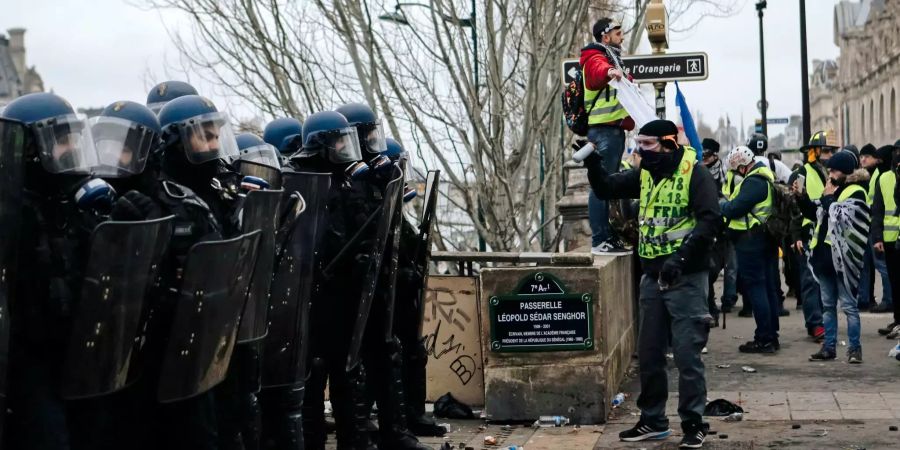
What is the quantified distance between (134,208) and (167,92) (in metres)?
2.11

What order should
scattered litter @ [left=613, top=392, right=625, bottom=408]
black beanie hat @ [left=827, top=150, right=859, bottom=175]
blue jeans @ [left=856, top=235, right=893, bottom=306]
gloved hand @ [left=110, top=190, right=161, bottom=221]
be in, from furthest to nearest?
1. blue jeans @ [left=856, top=235, right=893, bottom=306]
2. black beanie hat @ [left=827, top=150, right=859, bottom=175]
3. scattered litter @ [left=613, top=392, right=625, bottom=408]
4. gloved hand @ [left=110, top=190, right=161, bottom=221]

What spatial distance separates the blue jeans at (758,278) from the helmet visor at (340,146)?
19.1 feet

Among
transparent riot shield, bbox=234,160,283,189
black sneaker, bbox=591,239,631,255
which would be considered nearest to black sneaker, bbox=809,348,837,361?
black sneaker, bbox=591,239,631,255

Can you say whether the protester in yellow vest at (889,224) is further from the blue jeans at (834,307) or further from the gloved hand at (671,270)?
the gloved hand at (671,270)

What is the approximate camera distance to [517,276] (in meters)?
9.10

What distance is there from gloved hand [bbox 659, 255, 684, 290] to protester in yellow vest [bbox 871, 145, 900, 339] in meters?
5.05

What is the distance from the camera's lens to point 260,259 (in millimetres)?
5816

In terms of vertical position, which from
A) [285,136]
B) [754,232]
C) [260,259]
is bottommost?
[754,232]

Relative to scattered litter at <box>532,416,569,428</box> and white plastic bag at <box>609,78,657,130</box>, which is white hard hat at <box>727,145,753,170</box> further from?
scattered litter at <box>532,416,569,428</box>

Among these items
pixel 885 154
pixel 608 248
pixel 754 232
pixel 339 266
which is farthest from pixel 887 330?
pixel 339 266

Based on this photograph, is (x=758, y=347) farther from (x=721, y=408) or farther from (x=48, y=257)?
(x=48, y=257)

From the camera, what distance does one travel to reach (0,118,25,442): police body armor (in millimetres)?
4555

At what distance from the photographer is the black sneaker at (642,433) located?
817cm

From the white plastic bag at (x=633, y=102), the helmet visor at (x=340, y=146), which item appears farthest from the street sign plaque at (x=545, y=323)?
the helmet visor at (x=340, y=146)
